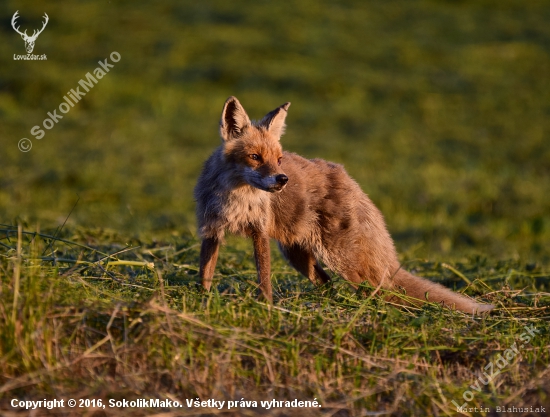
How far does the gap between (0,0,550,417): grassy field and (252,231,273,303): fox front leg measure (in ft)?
0.51

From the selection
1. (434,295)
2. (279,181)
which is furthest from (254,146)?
A: (434,295)

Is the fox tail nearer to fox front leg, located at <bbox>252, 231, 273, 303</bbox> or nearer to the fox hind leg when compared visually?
the fox hind leg

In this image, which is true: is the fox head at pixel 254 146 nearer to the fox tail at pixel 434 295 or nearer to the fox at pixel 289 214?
the fox at pixel 289 214

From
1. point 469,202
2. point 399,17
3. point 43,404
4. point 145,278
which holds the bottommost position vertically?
point 43,404

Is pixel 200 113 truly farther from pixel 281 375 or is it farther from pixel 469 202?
pixel 281 375

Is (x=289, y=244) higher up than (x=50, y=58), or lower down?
lower down

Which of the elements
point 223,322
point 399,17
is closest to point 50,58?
point 399,17

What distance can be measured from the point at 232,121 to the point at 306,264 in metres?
1.49

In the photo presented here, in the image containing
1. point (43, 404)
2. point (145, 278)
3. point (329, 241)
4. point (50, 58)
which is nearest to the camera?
point (43, 404)

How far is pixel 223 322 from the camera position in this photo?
4465 millimetres

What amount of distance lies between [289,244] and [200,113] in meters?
13.8

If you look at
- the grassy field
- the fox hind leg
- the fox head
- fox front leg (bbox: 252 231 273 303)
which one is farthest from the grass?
the fox hind leg

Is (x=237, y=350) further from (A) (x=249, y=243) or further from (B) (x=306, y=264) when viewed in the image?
(A) (x=249, y=243)

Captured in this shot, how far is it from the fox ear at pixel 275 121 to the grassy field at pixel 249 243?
53.4 inches
